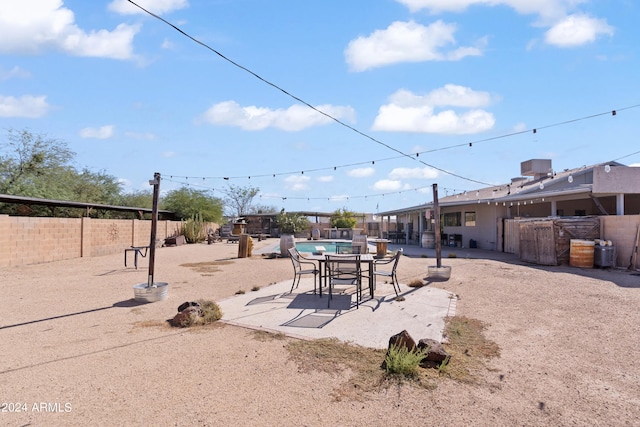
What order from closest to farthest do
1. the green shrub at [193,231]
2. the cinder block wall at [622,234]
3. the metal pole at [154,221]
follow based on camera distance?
the metal pole at [154,221] < the cinder block wall at [622,234] < the green shrub at [193,231]

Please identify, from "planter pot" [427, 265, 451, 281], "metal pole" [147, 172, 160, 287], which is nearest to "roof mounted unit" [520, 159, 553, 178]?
"planter pot" [427, 265, 451, 281]

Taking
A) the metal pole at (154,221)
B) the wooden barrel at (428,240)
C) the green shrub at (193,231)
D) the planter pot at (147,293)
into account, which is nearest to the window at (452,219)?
the wooden barrel at (428,240)

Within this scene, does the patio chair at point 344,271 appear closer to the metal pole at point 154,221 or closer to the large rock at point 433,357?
the large rock at point 433,357

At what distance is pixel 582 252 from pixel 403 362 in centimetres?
1007

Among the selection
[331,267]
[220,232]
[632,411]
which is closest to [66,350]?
[331,267]

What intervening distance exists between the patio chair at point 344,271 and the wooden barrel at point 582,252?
7670mm

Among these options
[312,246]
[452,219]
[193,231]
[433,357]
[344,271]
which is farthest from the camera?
[193,231]

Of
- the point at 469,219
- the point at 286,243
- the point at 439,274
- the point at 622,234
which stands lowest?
the point at 439,274

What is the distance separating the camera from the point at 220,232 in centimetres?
2903

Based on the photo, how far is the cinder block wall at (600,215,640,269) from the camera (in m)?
10.5

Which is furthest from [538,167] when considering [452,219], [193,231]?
[193,231]

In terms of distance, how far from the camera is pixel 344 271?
7.00 metres

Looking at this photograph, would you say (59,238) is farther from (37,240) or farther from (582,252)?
(582,252)

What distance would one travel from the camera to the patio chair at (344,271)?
6.07 metres
